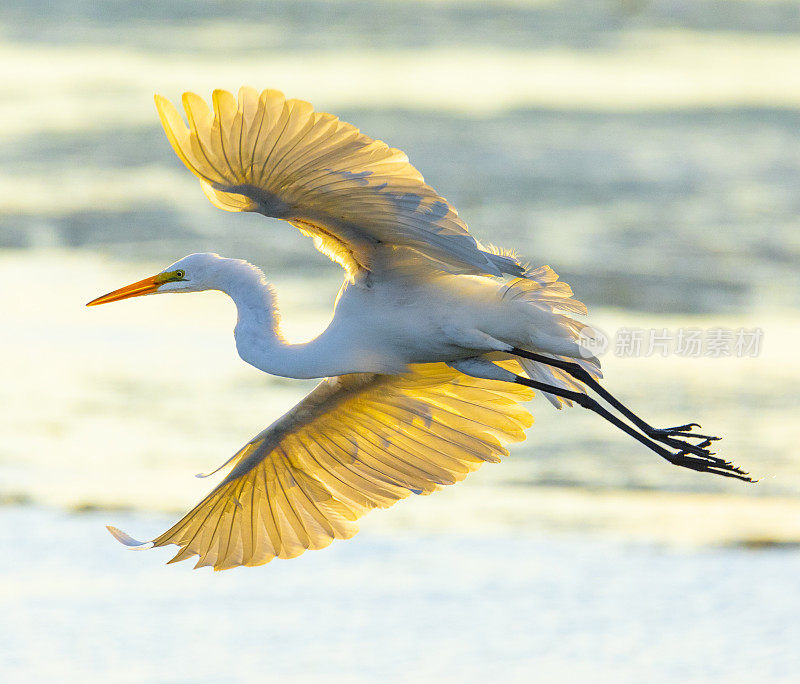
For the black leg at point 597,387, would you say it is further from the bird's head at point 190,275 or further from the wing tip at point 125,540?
the wing tip at point 125,540

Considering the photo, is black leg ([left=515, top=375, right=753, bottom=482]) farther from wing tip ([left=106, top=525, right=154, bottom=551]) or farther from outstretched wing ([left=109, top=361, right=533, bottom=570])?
wing tip ([left=106, top=525, right=154, bottom=551])

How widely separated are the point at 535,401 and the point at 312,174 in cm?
423

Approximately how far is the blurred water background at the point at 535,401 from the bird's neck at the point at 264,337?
153cm

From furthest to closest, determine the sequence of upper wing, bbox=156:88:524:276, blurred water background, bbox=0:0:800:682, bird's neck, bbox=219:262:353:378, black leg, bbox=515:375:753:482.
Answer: blurred water background, bbox=0:0:800:682, black leg, bbox=515:375:753:482, bird's neck, bbox=219:262:353:378, upper wing, bbox=156:88:524:276

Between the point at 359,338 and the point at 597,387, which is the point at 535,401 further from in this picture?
the point at 359,338

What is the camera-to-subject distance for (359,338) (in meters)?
4.80

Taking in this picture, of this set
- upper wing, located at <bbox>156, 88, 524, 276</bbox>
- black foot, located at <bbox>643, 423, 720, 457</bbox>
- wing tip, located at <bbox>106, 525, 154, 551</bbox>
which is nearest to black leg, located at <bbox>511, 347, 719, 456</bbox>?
black foot, located at <bbox>643, 423, 720, 457</bbox>

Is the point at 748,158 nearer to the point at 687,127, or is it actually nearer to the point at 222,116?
the point at 687,127

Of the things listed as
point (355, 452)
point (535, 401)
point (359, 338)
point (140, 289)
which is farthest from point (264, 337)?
point (535, 401)

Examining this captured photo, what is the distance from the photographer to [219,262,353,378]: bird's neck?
4707mm

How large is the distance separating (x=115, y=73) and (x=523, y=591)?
10.3 m

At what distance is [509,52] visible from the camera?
16.0 metres

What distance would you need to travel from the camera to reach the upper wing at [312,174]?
3.93m

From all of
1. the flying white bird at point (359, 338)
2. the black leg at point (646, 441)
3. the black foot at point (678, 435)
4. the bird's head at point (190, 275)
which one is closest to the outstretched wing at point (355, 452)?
the flying white bird at point (359, 338)
